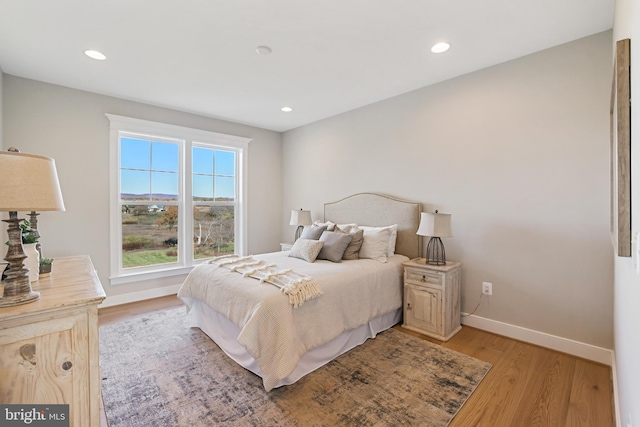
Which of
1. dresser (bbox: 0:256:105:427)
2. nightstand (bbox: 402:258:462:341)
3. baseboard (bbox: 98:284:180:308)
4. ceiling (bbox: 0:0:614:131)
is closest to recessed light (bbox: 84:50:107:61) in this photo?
ceiling (bbox: 0:0:614:131)

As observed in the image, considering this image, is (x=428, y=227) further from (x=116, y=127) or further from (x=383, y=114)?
(x=116, y=127)

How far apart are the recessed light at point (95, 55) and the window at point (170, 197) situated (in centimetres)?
106

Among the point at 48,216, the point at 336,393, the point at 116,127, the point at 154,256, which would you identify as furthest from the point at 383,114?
the point at 48,216

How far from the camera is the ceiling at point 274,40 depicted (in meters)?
1.99

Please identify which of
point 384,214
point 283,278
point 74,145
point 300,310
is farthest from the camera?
point 384,214

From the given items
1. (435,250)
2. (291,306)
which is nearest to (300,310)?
(291,306)

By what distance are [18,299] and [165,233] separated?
3187 millimetres

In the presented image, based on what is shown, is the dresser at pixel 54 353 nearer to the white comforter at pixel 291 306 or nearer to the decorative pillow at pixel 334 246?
Answer: the white comforter at pixel 291 306

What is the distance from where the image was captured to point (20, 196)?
3.44ft

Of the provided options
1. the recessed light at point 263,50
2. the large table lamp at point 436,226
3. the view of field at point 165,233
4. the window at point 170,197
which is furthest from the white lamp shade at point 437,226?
the view of field at point 165,233

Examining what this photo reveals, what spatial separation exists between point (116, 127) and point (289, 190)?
104 inches

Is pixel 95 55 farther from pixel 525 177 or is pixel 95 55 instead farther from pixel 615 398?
pixel 615 398

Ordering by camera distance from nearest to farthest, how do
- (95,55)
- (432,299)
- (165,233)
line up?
(95,55) → (432,299) → (165,233)

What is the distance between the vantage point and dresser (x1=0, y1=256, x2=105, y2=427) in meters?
1.06
